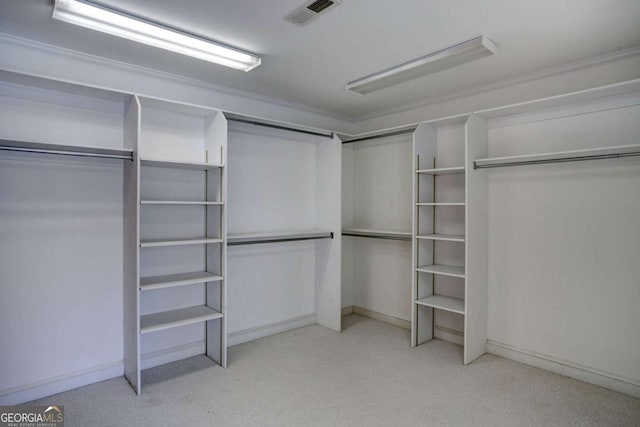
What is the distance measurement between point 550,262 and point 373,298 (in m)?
2.14

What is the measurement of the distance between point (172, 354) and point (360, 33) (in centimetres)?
319

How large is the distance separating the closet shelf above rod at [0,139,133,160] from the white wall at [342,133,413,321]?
9.47 feet

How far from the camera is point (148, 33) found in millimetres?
2482

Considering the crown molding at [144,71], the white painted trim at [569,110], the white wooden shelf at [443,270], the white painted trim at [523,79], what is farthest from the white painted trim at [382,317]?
the crown molding at [144,71]

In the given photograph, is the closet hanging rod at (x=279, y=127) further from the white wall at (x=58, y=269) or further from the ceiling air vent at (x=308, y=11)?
the ceiling air vent at (x=308, y=11)

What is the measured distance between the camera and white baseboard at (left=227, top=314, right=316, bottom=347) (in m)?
3.84

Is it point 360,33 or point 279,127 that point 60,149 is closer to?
point 279,127

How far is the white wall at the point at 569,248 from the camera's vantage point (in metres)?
2.89

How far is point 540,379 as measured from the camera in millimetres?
3109

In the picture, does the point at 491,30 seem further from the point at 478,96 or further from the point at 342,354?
the point at 342,354

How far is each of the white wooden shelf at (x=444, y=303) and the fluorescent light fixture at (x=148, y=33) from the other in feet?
8.96

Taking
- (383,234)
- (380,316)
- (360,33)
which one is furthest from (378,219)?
(360,33)

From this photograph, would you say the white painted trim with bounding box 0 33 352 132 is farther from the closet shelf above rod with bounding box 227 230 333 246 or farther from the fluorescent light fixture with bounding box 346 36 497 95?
the closet shelf above rod with bounding box 227 230 333 246

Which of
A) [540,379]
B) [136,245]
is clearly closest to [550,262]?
[540,379]
